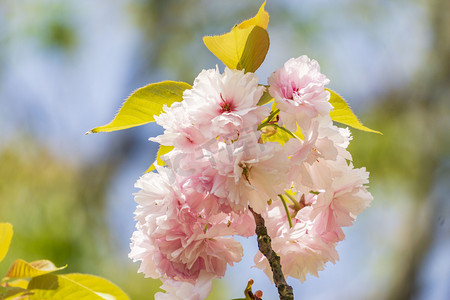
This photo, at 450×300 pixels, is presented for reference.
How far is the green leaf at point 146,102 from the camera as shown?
1.63 feet

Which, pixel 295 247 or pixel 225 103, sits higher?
pixel 225 103

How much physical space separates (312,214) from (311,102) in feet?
0.39

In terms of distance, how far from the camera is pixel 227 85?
44 cm

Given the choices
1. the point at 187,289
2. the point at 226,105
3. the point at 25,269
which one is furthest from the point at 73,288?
the point at 226,105

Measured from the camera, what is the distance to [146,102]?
50 centimetres

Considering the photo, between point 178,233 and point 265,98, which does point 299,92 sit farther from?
point 178,233

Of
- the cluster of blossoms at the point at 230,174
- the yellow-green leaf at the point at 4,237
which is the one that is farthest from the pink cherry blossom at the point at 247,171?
the yellow-green leaf at the point at 4,237

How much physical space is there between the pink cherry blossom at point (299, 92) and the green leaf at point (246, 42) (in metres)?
0.03

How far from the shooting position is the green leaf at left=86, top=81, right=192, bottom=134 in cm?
50

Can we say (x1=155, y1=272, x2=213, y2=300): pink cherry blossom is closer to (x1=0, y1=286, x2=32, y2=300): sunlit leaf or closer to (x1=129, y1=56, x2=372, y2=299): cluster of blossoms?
(x1=129, y1=56, x2=372, y2=299): cluster of blossoms

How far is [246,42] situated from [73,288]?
346 mm

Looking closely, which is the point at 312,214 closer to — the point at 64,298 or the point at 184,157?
→ the point at 184,157

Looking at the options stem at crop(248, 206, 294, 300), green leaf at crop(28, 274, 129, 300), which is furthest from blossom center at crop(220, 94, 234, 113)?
green leaf at crop(28, 274, 129, 300)

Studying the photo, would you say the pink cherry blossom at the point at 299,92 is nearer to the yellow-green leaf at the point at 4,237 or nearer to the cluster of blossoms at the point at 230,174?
the cluster of blossoms at the point at 230,174
